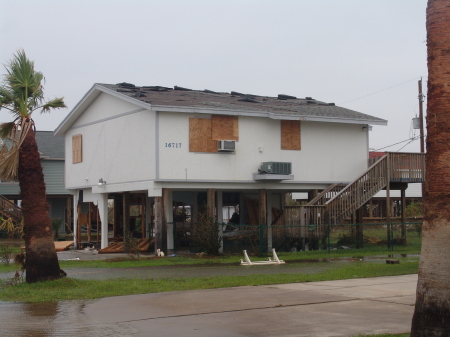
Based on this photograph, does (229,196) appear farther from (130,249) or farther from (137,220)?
(130,249)

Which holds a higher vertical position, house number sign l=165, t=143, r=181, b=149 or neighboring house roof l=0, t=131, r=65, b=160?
neighboring house roof l=0, t=131, r=65, b=160

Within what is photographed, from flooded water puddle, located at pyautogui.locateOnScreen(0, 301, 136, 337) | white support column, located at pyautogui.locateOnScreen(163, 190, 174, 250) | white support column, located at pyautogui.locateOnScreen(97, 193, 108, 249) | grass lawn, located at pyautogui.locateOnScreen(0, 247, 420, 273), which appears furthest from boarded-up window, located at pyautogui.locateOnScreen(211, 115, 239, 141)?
flooded water puddle, located at pyautogui.locateOnScreen(0, 301, 136, 337)

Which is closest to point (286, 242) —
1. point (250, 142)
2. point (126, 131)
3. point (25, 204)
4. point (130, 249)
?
point (250, 142)

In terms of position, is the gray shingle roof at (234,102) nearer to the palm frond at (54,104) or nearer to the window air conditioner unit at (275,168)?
the window air conditioner unit at (275,168)

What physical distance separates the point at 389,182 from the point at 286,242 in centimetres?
551

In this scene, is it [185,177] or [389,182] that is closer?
[185,177]

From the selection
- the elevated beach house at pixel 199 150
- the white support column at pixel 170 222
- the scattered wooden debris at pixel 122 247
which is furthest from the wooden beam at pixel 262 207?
the scattered wooden debris at pixel 122 247

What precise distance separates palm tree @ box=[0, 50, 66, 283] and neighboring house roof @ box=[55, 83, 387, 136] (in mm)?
9656

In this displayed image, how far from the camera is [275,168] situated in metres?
28.1

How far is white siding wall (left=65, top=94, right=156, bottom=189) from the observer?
26578 mm

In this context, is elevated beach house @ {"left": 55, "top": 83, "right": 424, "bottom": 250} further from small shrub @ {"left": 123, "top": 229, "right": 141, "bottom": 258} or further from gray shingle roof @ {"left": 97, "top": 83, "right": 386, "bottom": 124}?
small shrub @ {"left": 123, "top": 229, "right": 141, "bottom": 258}

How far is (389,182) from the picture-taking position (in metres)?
28.8

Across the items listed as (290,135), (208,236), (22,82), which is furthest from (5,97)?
(290,135)

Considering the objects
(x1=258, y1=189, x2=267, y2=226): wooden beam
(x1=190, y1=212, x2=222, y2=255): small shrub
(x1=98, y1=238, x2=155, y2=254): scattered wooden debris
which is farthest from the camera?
(x1=98, y1=238, x2=155, y2=254): scattered wooden debris
